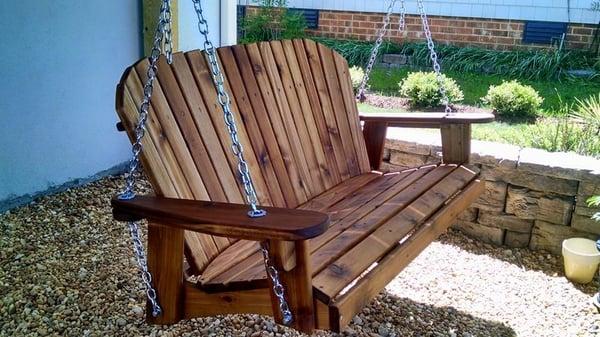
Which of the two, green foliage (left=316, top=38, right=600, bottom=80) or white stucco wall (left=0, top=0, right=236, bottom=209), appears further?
green foliage (left=316, top=38, right=600, bottom=80)

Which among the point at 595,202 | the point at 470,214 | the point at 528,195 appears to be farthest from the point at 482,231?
the point at 595,202

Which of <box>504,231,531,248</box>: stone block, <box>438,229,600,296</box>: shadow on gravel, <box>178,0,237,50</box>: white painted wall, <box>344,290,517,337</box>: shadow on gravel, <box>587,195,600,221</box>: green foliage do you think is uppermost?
<box>178,0,237,50</box>: white painted wall

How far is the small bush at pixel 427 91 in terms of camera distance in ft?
16.4

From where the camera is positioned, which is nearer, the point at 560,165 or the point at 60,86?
the point at 560,165

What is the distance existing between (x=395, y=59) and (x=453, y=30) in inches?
40.3

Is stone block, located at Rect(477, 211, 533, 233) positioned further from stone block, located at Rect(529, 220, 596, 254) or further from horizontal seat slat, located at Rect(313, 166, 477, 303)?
horizontal seat slat, located at Rect(313, 166, 477, 303)

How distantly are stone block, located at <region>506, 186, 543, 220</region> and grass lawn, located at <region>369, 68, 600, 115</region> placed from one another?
220 cm

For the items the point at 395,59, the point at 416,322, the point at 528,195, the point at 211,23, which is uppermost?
the point at 211,23

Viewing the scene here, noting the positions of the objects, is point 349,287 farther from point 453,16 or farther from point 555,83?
point 453,16

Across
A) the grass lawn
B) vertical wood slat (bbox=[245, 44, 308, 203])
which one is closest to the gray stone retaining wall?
vertical wood slat (bbox=[245, 44, 308, 203])

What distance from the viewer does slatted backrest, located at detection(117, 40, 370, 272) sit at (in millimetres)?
1775

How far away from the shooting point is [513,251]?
307 cm

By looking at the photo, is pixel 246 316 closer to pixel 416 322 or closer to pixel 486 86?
pixel 416 322

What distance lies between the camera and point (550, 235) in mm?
2994
